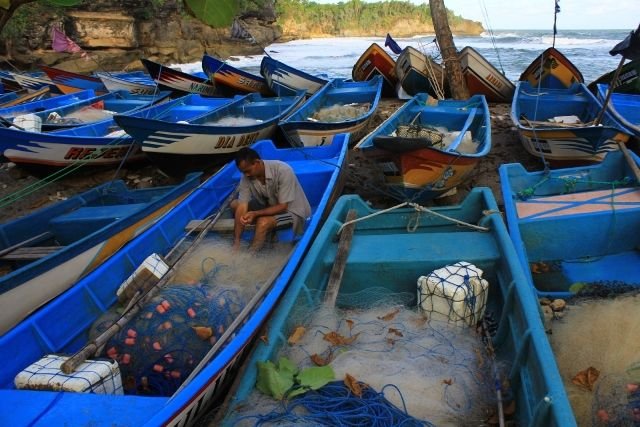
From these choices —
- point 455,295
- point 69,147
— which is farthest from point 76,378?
point 69,147

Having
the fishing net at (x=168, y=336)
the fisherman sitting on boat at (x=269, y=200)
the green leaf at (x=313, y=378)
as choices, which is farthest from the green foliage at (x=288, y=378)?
the fisherman sitting on boat at (x=269, y=200)

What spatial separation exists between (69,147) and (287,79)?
6.33m

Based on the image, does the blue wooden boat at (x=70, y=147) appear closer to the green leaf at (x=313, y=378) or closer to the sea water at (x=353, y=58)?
the green leaf at (x=313, y=378)

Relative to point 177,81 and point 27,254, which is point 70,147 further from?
point 177,81

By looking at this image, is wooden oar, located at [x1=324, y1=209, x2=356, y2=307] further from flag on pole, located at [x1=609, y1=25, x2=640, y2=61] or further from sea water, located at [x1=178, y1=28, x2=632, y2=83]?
sea water, located at [x1=178, y1=28, x2=632, y2=83]

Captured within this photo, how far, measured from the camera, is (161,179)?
8523mm

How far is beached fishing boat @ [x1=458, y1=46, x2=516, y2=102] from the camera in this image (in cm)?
1112

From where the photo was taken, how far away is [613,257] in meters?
4.14

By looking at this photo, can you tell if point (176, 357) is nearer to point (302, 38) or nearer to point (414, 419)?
point (414, 419)

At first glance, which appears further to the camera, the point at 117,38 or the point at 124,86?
the point at 117,38

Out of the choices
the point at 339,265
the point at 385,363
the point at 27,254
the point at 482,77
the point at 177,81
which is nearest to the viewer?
the point at 385,363

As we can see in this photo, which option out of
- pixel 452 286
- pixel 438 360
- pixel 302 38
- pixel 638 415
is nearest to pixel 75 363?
pixel 438 360

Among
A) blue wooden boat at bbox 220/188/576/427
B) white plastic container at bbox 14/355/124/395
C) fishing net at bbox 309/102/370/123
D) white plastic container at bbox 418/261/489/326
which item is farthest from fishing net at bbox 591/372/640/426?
fishing net at bbox 309/102/370/123

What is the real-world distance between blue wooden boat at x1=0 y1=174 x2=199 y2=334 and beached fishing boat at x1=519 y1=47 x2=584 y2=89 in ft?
28.8
